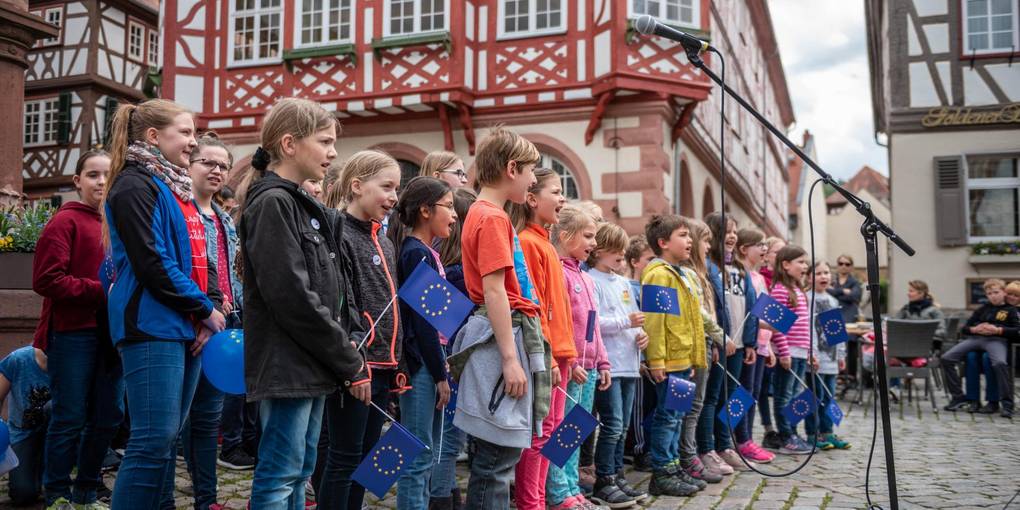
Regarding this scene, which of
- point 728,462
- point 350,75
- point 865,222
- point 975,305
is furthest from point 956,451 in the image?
point 350,75

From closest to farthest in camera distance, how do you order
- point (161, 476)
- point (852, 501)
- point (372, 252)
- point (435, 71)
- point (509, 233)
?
point (161, 476), point (509, 233), point (372, 252), point (852, 501), point (435, 71)

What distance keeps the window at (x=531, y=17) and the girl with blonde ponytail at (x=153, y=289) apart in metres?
11.1

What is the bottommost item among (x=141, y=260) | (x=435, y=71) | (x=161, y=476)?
(x=161, y=476)

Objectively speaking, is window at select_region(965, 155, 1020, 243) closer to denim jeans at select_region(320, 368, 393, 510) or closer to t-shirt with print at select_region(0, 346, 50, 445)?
denim jeans at select_region(320, 368, 393, 510)

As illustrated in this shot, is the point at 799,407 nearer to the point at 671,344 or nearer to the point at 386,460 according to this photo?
the point at 671,344

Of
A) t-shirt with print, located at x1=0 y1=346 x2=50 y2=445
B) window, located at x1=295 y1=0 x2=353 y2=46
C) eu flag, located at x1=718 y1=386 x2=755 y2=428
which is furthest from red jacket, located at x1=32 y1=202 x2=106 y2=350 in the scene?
window, located at x1=295 y1=0 x2=353 y2=46

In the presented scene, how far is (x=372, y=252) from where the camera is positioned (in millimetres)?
3727

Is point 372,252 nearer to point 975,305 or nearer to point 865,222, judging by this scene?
point 865,222

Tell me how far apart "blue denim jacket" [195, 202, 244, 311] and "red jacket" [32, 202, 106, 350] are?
1.89ft

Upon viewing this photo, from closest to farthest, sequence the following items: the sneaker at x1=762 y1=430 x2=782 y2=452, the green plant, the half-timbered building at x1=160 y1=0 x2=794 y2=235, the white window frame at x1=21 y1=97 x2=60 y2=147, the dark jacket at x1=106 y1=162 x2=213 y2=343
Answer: the dark jacket at x1=106 y1=162 x2=213 y2=343
the green plant
the sneaker at x1=762 y1=430 x2=782 y2=452
the half-timbered building at x1=160 y1=0 x2=794 y2=235
the white window frame at x1=21 y1=97 x2=60 y2=147

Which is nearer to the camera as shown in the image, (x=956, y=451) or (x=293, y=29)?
(x=956, y=451)

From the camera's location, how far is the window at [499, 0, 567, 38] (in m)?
13.9

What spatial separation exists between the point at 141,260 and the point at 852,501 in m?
4.15

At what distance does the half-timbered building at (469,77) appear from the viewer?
43.9ft
